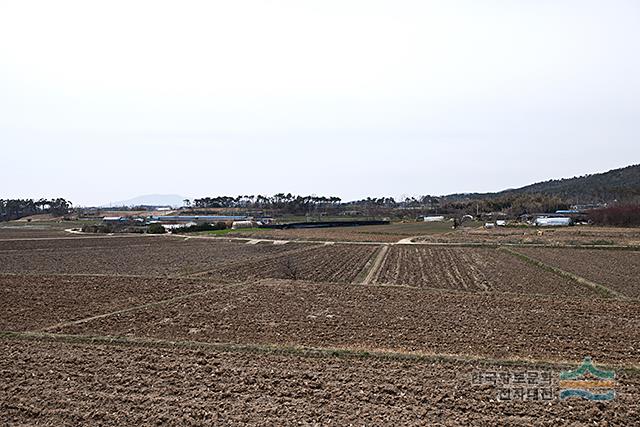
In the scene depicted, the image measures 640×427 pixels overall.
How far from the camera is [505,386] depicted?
11.1 metres

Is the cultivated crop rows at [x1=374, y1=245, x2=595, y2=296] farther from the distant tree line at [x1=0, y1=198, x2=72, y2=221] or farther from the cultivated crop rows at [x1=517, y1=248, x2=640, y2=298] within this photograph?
the distant tree line at [x1=0, y1=198, x2=72, y2=221]

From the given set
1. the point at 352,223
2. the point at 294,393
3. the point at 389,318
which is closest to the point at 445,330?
the point at 389,318

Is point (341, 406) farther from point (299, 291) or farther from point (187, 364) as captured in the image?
point (299, 291)

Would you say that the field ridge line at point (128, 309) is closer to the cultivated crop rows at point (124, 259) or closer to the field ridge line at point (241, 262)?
the field ridge line at point (241, 262)

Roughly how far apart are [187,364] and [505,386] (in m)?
7.72

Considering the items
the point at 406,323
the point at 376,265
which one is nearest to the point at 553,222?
the point at 376,265

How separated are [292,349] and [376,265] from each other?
2523 cm

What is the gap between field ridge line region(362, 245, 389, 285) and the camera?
31.5 meters

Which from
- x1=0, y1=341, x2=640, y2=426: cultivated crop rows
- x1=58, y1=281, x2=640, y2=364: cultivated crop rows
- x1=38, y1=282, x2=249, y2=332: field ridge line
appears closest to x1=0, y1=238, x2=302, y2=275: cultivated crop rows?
x1=38, y1=282, x2=249, y2=332: field ridge line

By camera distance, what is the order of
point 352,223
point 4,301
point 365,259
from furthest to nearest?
point 352,223, point 365,259, point 4,301

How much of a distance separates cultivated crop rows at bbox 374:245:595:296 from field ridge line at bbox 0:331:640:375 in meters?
14.3

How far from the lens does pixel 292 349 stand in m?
14.2

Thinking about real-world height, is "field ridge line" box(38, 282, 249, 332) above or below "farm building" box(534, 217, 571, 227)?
below

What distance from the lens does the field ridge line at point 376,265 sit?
31547mm
